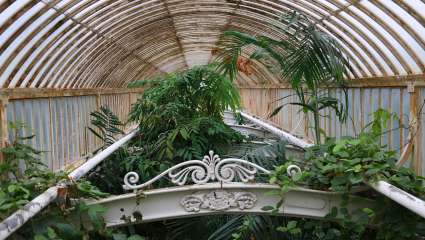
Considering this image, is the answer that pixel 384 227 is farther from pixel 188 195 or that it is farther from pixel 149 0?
pixel 149 0

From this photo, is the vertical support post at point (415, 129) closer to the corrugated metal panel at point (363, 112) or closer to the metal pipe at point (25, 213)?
the corrugated metal panel at point (363, 112)

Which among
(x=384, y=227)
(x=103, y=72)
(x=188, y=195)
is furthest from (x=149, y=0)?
(x=384, y=227)

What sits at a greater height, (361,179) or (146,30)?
(146,30)

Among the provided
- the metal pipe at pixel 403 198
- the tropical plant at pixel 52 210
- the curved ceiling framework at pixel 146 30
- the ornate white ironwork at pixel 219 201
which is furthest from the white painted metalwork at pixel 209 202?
the curved ceiling framework at pixel 146 30

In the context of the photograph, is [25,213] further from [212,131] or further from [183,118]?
[183,118]

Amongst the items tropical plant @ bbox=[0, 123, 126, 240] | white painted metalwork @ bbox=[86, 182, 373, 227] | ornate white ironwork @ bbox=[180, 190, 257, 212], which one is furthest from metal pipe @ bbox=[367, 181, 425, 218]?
tropical plant @ bbox=[0, 123, 126, 240]

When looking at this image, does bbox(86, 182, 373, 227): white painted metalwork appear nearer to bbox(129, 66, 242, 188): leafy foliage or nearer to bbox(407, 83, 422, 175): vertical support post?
bbox(407, 83, 422, 175): vertical support post

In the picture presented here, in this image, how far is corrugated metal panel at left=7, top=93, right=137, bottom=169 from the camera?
6.77 meters

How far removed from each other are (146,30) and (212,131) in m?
5.06

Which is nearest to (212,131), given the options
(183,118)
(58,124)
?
(183,118)

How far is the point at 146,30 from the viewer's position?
11117mm

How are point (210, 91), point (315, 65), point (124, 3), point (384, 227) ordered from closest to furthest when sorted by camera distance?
point (384, 227)
point (315, 65)
point (210, 91)
point (124, 3)

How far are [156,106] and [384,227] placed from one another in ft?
15.0

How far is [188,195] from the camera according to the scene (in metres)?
4.41
